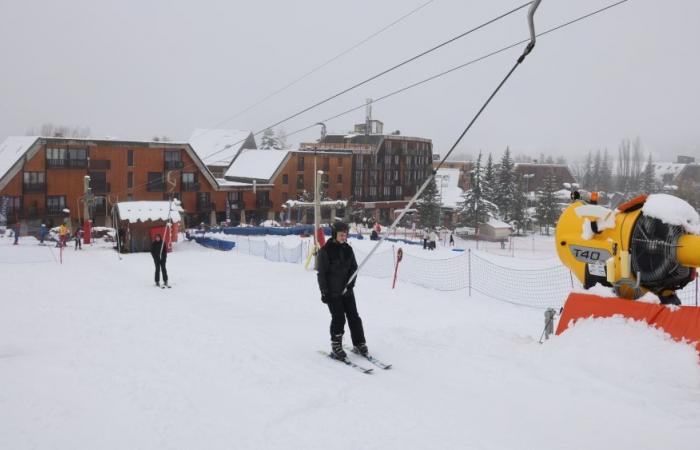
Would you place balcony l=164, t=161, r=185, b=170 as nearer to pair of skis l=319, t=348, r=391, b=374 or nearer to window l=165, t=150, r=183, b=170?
window l=165, t=150, r=183, b=170

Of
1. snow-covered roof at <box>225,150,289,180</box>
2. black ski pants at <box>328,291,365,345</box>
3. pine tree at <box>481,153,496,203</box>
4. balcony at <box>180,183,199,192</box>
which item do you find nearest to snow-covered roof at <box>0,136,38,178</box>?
balcony at <box>180,183,199,192</box>

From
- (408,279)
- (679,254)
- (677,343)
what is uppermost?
(679,254)

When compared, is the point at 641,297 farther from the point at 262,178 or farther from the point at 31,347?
the point at 262,178

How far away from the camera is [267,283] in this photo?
13891 millimetres

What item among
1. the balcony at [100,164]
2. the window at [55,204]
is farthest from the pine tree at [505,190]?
the window at [55,204]

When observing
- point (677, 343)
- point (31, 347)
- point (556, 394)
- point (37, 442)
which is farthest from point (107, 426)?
point (677, 343)

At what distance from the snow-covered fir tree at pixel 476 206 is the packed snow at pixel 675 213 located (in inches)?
2146

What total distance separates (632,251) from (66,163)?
161ft

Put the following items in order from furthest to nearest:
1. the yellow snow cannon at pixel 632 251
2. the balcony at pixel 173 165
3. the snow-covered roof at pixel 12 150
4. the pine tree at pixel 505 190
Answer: the pine tree at pixel 505 190 → the balcony at pixel 173 165 → the snow-covered roof at pixel 12 150 → the yellow snow cannon at pixel 632 251

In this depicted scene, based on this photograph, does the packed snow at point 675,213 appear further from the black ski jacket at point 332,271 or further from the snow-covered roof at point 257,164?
the snow-covered roof at point 257,164

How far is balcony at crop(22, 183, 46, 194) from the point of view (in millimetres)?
43750

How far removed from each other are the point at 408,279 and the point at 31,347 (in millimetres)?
11524

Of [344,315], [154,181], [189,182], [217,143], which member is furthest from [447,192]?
[344,315]

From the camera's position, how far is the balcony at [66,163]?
44969mm
